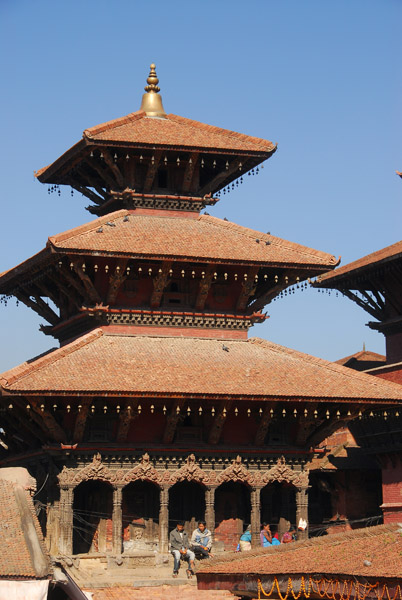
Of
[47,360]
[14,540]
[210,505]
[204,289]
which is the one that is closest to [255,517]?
[210,505]

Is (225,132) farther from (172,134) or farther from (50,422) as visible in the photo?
(50,422)

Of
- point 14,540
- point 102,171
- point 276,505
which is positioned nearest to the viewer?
point 14,540

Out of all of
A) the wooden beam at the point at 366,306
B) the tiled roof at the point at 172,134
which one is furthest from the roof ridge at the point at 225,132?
the wooden beam at the point at 366,306

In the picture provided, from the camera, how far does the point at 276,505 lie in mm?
Answer: 38188

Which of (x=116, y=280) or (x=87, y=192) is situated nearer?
(x=116, y=280)

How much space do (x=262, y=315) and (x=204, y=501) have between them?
6.50 meters

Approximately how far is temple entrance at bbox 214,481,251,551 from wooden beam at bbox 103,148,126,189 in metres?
10.9

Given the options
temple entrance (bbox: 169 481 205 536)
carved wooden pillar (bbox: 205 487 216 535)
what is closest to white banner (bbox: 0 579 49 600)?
carved wooden pillar (bbox: 205 487 216 535)

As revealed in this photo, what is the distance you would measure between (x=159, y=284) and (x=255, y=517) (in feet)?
26.0

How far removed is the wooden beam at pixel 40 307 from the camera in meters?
40.8

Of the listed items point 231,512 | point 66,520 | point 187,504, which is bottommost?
point 66,520

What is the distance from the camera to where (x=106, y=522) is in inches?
1398

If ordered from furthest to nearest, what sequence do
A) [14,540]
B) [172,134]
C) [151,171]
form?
[172,134] → [151,171] → [14,540]

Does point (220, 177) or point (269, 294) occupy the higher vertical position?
point (220, 177)
